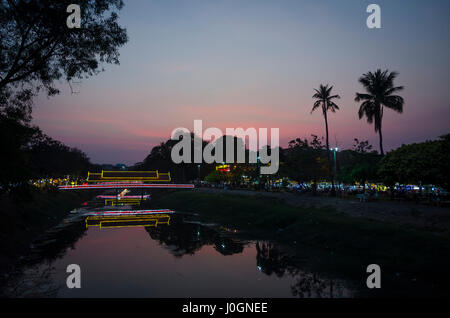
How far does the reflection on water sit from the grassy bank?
2443 millimetres

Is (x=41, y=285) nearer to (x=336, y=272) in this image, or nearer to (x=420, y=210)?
(x=336, y=272)

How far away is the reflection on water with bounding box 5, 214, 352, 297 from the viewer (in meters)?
19.8

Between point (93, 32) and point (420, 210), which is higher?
point (93, 32)

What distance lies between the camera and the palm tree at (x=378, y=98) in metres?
55.3

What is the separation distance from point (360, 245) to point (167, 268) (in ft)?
50.8

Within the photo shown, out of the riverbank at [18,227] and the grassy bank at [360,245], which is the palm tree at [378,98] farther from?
the riverbank at [18,227]

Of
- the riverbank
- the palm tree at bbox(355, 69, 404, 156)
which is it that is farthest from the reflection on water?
the palm tree at bbox(355, 69, 404, 156)

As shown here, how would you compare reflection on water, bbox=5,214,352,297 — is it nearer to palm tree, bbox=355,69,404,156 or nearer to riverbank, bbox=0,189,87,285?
riverbank, bbox=0,189,87,285

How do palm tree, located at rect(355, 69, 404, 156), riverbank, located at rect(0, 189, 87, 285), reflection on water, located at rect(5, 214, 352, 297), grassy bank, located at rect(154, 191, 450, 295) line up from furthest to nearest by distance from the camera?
palm tree, located at rect(355, 69, 404, 156), riverbank, located at rect(0, 189, 87, 285), grassy bank, located at rect(154, 191, 450, 295), reflection on water, located at rect(5, 214, 352, 297)

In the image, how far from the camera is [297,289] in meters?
20.1

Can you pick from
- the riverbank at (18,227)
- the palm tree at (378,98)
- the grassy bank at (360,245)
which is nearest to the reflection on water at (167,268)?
the riverbank at (18,227)

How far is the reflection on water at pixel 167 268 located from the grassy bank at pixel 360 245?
244 cm
